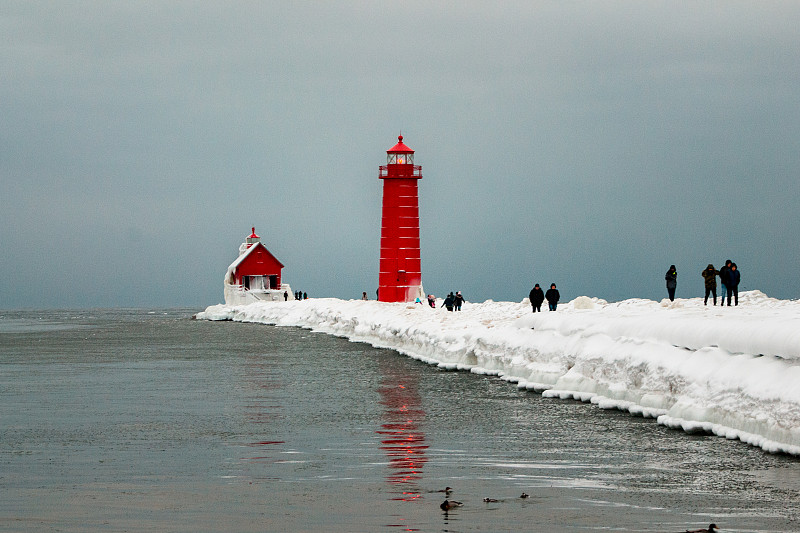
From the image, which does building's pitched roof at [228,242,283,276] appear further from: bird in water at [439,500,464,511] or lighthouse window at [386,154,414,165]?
bird in water at [439,500,464,511]

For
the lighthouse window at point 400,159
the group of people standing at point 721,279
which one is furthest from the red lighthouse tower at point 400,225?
the group of people standing at point 721,279

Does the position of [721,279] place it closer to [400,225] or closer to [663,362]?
[663,362]

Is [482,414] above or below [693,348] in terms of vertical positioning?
below

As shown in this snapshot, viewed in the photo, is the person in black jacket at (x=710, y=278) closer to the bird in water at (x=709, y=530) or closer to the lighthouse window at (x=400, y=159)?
the lighthouse window at (x=400, y=159)

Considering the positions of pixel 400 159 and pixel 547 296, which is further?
pixel 400 159

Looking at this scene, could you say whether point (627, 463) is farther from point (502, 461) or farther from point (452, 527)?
point (452, 527)

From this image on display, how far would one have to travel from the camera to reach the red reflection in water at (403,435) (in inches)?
472

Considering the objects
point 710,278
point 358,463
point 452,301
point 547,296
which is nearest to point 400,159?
point 452,301

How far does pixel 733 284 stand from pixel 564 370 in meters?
12.2

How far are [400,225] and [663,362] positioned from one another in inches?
1425

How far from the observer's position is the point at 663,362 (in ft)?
58.6

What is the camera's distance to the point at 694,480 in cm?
1173

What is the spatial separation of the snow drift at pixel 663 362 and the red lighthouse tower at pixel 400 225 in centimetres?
2009

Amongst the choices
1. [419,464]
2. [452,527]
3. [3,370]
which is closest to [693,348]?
[419,464]
